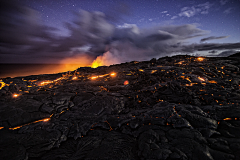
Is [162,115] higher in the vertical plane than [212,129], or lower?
higher

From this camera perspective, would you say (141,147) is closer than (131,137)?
Yes

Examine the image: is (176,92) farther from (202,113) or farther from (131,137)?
(131,137)

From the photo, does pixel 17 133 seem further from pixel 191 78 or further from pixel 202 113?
pixel 191 78

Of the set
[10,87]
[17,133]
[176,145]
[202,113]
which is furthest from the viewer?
[10,87]

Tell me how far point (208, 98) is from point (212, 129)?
13.6 ft

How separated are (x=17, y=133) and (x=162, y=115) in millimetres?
7407

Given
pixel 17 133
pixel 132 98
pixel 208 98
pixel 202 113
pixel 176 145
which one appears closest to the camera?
pixel 176 145

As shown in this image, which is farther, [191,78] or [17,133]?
[191,78]

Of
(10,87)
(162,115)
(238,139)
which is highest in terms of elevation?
(10,87)

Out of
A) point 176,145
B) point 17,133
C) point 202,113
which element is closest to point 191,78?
point 202,113

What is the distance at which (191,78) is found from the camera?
438 inches

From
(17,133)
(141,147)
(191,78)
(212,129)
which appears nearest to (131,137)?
(141,147)

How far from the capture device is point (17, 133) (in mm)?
4711

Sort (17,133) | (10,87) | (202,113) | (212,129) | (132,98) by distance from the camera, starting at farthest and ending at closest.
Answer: (10,87), (132,98), (202,113), (17,133), (212,129)
